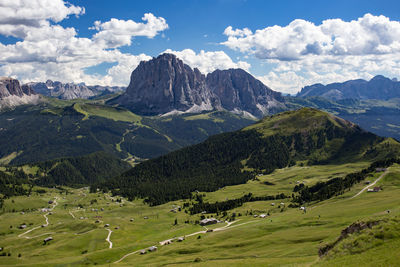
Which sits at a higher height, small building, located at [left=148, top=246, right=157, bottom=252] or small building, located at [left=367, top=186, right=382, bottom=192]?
small building, located at [left=367, top=186, right=382, bottom=192]

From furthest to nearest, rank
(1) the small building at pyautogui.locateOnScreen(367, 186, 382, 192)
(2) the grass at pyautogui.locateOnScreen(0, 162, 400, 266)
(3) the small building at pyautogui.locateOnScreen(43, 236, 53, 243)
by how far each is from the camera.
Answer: (3) the small building at pyautogui.locateOnScreen(43, 236, 53, 243), (1) the small building at pyautogui.locateOnScreen(367, 186, 382, 192), (2) the grass at pyautogui.locateOnScreen(0, 162, 400, 266)

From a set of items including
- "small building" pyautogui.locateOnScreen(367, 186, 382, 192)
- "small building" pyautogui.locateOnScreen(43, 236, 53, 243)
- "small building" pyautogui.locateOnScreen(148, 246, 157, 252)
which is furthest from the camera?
"small building" pyautogui.locateOnScreen(43, 236, 53, 243)

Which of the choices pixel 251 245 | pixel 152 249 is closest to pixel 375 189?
pixel 251 245

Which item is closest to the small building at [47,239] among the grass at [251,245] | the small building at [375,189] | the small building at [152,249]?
the grass at [251,245]

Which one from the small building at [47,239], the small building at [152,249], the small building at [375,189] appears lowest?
the small building at [47,239]

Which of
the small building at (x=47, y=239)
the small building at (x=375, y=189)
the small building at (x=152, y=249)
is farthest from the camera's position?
the small building at (x=47, y=239)

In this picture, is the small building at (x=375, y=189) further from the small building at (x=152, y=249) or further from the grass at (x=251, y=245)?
the small building at (x=152, y=249)

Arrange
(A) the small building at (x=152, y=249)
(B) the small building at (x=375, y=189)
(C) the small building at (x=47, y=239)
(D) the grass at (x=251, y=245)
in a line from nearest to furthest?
(D) the grass at (x=251, y=245), (A) the small building at (x=152, y=249), (B) the small building at (x=375, y=189), (C) the small building at (x=47, y=239)

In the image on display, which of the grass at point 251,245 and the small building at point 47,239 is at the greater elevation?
the grass at point 251,245

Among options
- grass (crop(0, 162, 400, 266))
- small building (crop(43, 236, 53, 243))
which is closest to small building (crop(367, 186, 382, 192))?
grass (crop(0, 162, 400, 266))

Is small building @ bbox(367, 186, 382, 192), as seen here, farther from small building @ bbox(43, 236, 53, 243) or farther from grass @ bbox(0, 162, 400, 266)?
small building @ bbox(43, 236, 53, 243)

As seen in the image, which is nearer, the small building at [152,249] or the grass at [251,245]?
the grass at [251,245]

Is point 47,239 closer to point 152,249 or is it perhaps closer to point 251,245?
point 152,249

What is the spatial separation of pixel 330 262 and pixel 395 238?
12.2 meters
